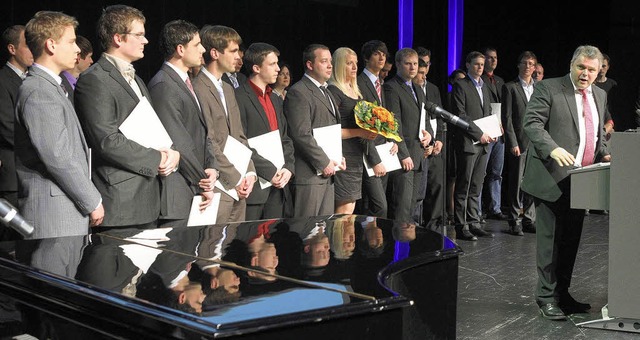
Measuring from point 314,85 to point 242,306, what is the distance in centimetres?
397

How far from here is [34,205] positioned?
3.72 m

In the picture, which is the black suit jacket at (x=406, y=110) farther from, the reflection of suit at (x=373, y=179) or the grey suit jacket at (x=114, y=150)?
the grey suit jacket at (x=114, y=150)

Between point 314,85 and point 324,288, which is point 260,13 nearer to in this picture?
point 314,85

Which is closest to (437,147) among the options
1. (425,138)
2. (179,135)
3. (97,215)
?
(425,138)

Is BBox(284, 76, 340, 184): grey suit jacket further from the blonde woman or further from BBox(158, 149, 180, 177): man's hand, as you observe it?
BBox(158, 149, 180, 177): man's hand

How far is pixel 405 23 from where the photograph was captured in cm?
955

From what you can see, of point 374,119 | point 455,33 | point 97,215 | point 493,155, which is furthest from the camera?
point 455,33

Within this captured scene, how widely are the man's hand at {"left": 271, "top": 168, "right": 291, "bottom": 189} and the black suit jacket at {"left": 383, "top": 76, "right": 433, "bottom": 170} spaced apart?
1.79 metres

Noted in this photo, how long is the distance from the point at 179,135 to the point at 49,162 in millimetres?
931

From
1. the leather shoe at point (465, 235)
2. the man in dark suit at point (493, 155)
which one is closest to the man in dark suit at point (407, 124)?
the leather shoe at point (465, 235)

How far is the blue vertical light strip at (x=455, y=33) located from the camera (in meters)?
10.4

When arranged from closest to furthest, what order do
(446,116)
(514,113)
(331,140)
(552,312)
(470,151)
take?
(552,312)
(331,140)
(446,116)
(470,151)
(514,113)

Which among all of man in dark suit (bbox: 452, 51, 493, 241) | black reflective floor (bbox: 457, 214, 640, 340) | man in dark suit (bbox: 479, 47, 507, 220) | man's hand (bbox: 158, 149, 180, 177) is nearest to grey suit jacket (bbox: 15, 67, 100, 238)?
man's hand (bbox: 158, 149, 180, 177)

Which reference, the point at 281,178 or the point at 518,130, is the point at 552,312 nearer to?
the point at 281,178
